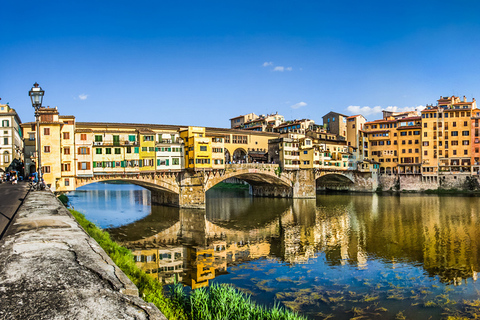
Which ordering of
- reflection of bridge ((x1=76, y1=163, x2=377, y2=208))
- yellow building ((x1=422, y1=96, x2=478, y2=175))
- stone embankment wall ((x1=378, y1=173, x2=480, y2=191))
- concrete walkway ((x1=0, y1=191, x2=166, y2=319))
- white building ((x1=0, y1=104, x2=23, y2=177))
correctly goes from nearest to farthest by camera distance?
concrete walkway ((x1=0, y1=191, x2=166, y2=319))
reflection of bridge ((x1=76, y1=163, x2=377, y2=208))
white building ((x1=0, y1=104, x2=23, y2=177))
stone embankment wall ((x1=378, y1=173, x2=480, y2=191))
yellow building ((x1=422, y1=96, x2=478, y2=175))

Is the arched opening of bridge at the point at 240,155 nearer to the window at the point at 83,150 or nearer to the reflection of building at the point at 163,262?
the window at the point at 83,150

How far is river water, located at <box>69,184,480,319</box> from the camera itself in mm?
14281

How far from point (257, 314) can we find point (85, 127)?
121 ft

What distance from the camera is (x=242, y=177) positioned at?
54.2m

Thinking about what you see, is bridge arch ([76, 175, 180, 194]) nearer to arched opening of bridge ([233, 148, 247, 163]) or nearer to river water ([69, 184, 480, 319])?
river water ([69, 184, 480, 319])

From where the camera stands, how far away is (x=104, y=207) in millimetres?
43688

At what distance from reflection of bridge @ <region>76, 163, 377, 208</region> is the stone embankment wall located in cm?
385

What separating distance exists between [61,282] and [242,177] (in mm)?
49959

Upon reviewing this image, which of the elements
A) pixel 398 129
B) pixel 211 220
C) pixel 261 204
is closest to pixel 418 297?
pixel 211 220

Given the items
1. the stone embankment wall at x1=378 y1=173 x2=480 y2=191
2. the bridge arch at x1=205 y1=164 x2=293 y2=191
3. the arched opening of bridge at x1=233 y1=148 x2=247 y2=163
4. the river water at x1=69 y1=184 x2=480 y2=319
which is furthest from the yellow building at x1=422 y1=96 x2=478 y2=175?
the arched opening of bridge at x1=233 y1=148 x2=247 y2=163

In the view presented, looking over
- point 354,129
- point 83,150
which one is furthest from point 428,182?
point 83,150

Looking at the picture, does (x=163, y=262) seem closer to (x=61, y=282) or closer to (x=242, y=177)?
(x=61, y=282)

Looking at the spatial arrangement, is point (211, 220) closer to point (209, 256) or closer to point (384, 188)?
point (209, 256)

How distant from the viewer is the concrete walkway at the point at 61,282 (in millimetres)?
3711
